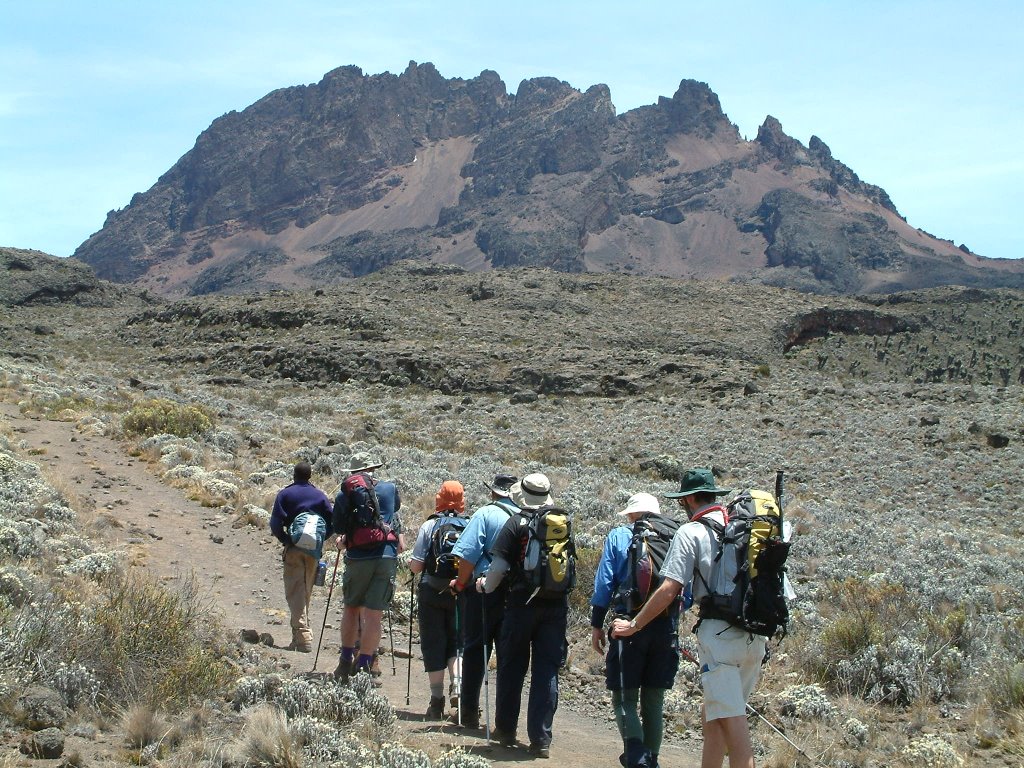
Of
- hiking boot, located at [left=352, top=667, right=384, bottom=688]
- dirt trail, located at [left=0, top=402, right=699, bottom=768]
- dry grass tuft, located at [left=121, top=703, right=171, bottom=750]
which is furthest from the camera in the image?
hiking boot, located at [left=352, top=667, right=384, bottom=688]

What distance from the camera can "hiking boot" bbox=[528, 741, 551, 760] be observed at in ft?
20.9

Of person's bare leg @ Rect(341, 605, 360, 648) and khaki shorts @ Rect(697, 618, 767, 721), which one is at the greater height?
khaki shorts @ Rect(697, 618, 767, 721)

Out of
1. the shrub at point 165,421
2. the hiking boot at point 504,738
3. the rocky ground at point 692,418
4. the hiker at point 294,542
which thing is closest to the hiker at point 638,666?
the hiking boot at point 504,738

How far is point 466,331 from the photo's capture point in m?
53.8

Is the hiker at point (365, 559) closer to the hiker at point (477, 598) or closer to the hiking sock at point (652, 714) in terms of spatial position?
the hiker at point (477, 598)

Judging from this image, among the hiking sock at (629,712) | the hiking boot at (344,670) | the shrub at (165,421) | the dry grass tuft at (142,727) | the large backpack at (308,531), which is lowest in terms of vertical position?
the hiking boot at (344,670)

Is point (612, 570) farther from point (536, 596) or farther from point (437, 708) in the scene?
point (437, 708)

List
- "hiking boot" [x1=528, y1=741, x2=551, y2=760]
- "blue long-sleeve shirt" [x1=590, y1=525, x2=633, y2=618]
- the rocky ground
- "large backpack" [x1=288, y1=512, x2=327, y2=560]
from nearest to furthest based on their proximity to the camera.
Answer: "blue long-sleeve shirt" [x1=590, y1=525, x2=633, y2=618] < "hiking boot" [x1=528, y1=741, x2=551, y2=760] < the rocky ground < "large backpack" [x1=288, y1=512, x2=327, y2=560]

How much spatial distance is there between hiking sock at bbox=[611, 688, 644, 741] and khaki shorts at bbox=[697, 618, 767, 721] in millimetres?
620

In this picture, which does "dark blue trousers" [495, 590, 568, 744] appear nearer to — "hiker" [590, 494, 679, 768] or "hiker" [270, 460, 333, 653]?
"hiker" [590, 494, 679, 768]

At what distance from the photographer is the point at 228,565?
11.8m

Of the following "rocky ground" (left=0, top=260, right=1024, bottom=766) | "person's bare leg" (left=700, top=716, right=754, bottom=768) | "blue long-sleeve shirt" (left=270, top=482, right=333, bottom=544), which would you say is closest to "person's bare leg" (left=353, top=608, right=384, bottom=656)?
"blue long-sleeve shirt" (left=270, top=482, right=333, bottom=544)

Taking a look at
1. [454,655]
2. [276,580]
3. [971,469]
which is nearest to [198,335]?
[971,469]

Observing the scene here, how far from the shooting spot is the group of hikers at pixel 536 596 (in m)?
5.32
